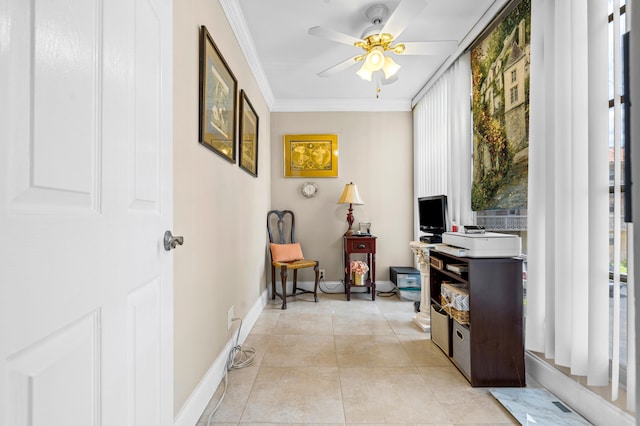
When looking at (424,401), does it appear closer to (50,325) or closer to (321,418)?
(321,418)

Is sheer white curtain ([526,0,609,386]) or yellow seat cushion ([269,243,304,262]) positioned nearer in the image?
sheer white curtain ([526,0,609,386])

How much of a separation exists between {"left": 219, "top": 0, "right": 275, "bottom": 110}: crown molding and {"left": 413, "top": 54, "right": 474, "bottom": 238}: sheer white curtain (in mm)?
1967

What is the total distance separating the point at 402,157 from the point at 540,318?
2.79 meters

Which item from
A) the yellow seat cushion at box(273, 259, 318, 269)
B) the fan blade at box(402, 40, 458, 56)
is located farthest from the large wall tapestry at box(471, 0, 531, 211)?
the yellow seat cushion at box(273, 259, 318, 269)

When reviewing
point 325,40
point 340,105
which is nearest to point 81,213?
point 325,40

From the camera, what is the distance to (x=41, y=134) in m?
0.52

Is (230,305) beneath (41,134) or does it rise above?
beneath

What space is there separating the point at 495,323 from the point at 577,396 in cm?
48

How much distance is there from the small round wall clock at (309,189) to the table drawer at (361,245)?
2.84ft

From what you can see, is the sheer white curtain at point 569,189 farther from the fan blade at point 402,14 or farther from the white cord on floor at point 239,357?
the white cord on floor at point 239,357

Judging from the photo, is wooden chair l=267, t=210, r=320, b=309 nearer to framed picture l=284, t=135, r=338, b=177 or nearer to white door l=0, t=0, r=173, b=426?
framed picture l=284, t=135, r=338, b=177

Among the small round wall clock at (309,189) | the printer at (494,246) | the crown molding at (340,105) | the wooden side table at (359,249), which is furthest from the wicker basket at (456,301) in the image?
the crown molding at (340,105)

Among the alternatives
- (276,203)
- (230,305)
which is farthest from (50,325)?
(276,203)

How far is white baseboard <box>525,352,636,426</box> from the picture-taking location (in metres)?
1.36
